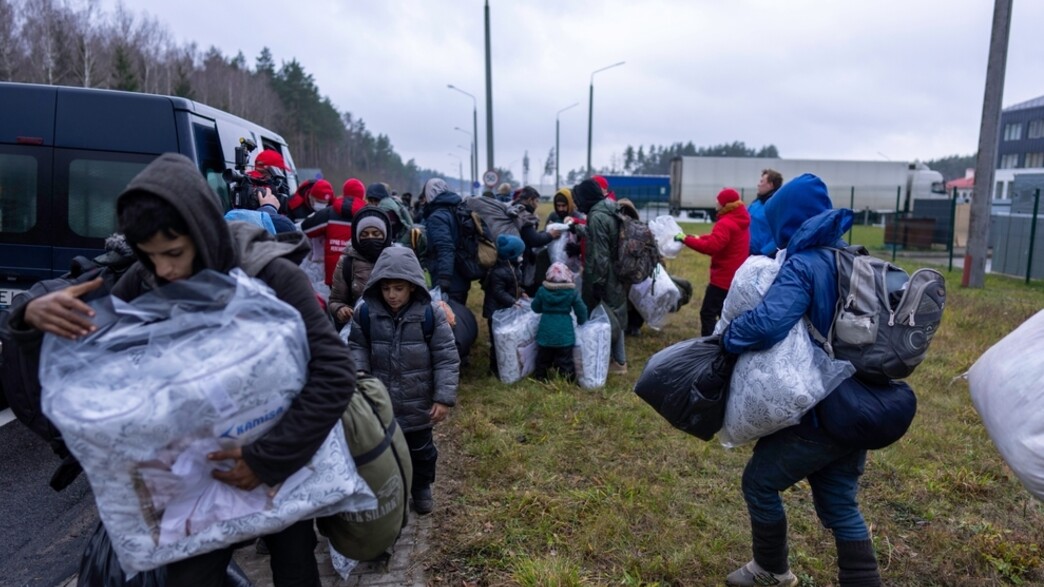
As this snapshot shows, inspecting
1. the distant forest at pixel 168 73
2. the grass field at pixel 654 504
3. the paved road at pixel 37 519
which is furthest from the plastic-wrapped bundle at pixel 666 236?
the distant forest at pixel 168 73

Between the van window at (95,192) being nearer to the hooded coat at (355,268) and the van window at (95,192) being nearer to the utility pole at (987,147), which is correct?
the hooded coat at (355,268)

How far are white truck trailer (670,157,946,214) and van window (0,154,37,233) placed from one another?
38.1 meters

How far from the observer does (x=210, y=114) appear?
5.50 metres

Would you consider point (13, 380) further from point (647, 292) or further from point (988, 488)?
point (647, 292)

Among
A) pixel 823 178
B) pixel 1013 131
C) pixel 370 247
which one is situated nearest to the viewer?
pixel 370 247

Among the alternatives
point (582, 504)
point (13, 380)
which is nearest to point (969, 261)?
point (582, 504)

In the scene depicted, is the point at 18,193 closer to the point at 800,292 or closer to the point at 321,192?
the point at 321,192

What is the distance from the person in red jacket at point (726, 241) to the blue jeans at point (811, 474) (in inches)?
153

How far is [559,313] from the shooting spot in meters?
6.01

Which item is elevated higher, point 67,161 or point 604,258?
point 67,161

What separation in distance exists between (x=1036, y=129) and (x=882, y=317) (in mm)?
77780

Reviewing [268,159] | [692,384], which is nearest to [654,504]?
[692,384]

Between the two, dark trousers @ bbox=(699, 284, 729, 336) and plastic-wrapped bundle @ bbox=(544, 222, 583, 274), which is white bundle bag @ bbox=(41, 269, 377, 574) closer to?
plastic-wrapped bundle @ bbox=(544, 222, 583, 274)

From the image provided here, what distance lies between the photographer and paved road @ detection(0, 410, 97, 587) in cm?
326
